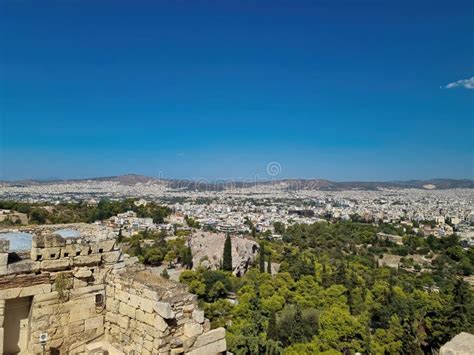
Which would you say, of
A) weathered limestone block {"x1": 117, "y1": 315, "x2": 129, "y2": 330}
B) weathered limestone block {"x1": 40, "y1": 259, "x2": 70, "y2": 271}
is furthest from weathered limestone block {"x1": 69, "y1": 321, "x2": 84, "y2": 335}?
weathered limestone block {"x1": 40, "y1": 259, "x2": 70, "y2": 271}

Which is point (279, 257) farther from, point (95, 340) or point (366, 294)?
point (95, 340)

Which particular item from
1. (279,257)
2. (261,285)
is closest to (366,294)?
(261,285)

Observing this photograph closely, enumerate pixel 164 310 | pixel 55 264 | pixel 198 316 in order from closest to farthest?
pixel 164 310 < pixel 198 316 < pixel 55 264

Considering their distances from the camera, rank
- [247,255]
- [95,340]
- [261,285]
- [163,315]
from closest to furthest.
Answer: [163,315]
[95,340]
[261,285]
[247,255]

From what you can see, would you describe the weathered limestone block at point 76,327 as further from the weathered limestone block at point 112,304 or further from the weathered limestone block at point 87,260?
the weathered limestone block at point 87,260

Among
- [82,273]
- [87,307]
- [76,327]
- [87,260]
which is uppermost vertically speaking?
[87,260]

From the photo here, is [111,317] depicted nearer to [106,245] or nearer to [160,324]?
[106,245]

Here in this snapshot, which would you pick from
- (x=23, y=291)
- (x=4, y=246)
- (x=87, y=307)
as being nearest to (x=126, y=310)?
(x=87, y=307)
